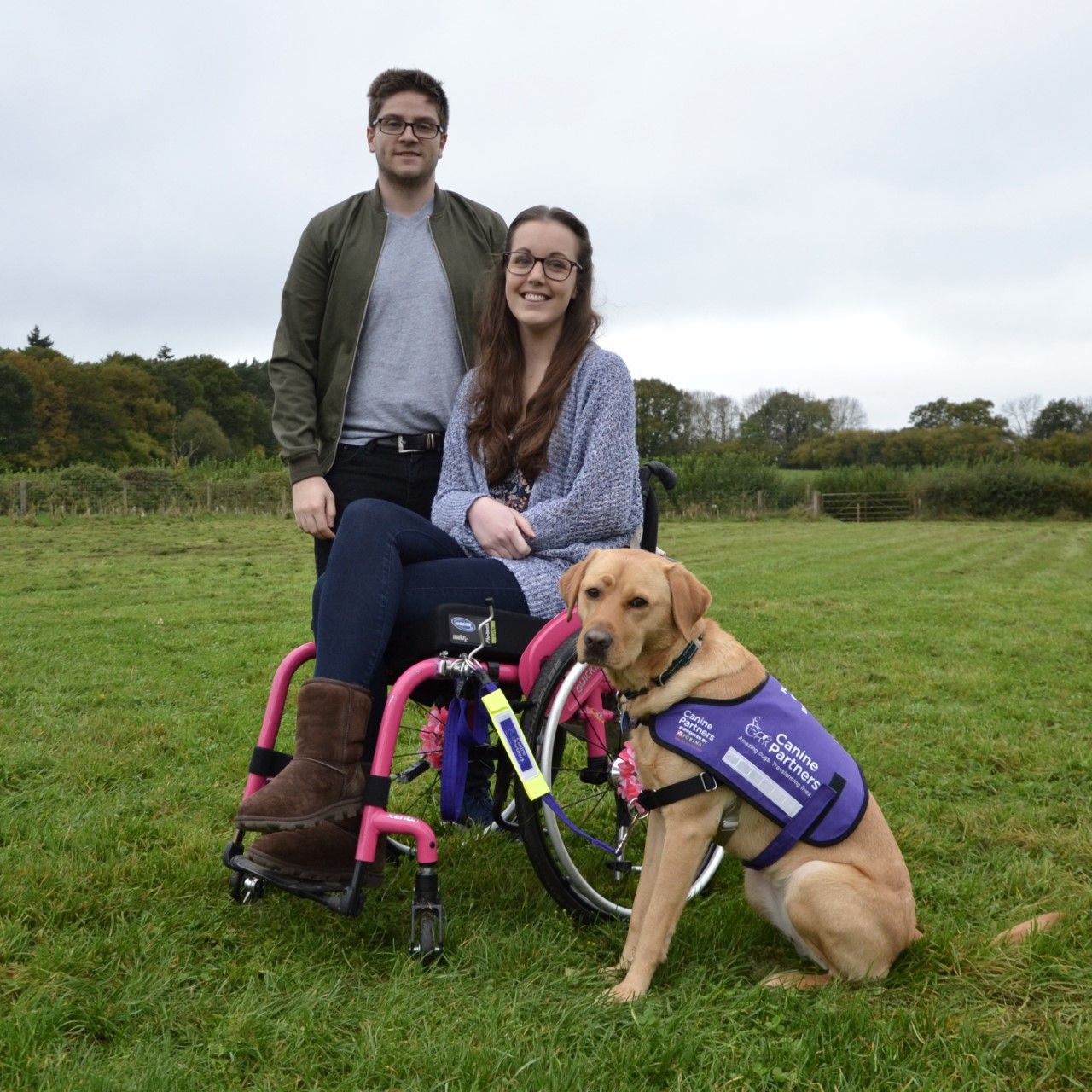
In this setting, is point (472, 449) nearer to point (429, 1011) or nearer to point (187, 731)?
point (429, 1011)

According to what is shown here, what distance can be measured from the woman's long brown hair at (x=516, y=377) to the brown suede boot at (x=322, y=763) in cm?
103

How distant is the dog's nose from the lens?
107 inches

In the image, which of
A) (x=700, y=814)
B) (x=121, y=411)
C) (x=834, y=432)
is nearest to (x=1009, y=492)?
(x=834, y=432)

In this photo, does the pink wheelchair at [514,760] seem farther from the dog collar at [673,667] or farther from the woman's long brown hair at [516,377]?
the woman's long brown hair at [516,377]

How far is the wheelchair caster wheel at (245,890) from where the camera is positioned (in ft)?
10.3

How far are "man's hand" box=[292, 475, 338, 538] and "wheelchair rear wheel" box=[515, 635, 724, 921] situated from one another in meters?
1.05

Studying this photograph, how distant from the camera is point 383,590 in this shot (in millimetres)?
2934

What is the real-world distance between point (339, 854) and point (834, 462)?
65388 millimetres

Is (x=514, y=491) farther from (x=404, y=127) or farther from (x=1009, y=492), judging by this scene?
(x=1009, y=492)

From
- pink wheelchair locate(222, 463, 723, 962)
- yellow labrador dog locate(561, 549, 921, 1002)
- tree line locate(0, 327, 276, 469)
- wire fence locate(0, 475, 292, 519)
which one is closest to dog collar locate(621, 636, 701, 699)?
yellow labrador dog locate(561, 549, 921, 1002)

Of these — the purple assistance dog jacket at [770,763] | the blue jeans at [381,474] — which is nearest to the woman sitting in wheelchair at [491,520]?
the blue jeans at [381,474]

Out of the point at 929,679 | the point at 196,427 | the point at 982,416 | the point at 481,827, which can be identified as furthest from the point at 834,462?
the point at 481,827

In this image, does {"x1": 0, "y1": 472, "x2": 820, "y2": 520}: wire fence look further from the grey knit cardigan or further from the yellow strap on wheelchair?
the yellow strap on wheelchair

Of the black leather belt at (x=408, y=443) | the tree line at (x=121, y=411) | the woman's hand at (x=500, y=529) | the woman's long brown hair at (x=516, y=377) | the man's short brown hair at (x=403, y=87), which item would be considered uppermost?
the tree line at (x=121, y=411)
